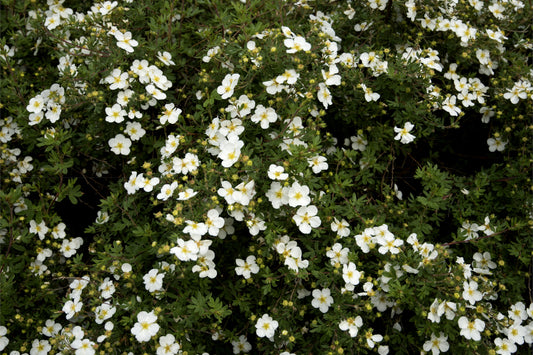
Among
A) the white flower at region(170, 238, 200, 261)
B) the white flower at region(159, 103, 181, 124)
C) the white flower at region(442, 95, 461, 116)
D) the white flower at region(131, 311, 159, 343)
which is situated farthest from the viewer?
the white flower at region(442, 95, 461, 116)

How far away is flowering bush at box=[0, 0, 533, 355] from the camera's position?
243 cm

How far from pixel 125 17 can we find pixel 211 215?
1.51 metres

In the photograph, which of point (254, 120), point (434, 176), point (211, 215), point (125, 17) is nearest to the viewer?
point (211, 215)

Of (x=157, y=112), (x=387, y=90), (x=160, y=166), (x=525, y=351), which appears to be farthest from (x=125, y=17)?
(x=525, y=351)

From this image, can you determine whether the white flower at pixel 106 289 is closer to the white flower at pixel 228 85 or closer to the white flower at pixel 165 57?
the white flower at pixel 228 85

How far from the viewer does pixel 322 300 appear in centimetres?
251

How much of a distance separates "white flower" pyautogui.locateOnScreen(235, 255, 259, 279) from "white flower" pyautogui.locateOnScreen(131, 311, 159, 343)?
49 cm

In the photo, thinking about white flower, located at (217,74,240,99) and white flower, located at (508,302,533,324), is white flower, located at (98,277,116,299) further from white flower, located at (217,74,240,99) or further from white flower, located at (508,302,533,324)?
white flower, located at (508,302,533,324)

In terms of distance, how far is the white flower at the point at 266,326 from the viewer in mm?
2439

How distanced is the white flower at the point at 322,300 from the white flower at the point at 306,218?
0.34m

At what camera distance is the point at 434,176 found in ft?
9.14

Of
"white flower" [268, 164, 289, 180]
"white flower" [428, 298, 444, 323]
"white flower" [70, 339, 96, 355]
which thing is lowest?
"white flower" [70, 339, 96, 355]

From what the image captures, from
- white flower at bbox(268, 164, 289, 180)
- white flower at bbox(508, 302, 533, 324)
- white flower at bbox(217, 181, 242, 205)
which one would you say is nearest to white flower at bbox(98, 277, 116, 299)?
white flower at bbox(217, 181, 242, 205)

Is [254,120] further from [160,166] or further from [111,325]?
[111,325]
